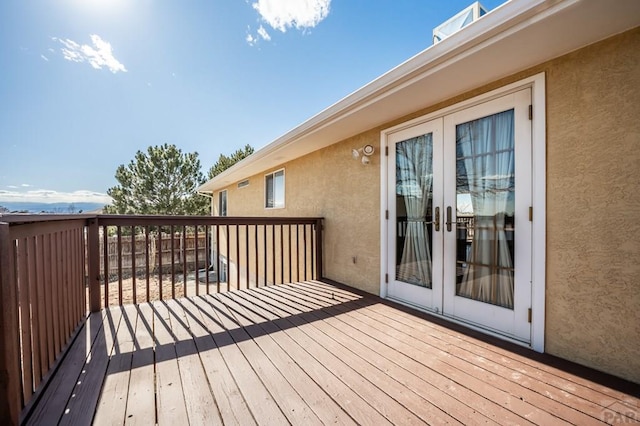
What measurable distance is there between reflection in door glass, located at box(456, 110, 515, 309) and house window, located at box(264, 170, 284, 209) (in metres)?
4.15

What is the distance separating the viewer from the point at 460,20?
10.8 ft

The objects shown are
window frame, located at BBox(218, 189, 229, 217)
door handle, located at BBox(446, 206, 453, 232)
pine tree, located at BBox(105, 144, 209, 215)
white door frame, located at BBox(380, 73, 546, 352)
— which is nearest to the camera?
white door frame, located at BBox(380, 73, 546, 352)

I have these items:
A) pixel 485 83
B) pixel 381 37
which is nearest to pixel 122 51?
pixel 381 37

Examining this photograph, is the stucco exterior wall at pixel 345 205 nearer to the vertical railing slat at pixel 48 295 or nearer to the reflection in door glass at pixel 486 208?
the reflection in door glass at pixel 486 208

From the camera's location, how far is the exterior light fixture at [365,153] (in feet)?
11.7

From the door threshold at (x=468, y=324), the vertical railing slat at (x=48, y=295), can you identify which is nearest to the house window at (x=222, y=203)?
the door threshold at (x=468, y=324)

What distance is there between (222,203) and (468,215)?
1034 cm

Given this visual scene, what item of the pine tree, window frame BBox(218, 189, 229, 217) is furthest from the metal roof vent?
the pine tree

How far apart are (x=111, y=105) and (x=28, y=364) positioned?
45.1 ft

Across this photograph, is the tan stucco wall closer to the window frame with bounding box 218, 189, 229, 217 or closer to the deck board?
the deck board

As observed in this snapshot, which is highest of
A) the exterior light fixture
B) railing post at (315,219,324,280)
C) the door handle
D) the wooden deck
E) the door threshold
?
the exterior light fixture

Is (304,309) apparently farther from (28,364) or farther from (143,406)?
(28,364)

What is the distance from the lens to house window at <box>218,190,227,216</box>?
1093 cm

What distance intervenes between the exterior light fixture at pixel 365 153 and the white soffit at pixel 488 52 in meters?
0.37
